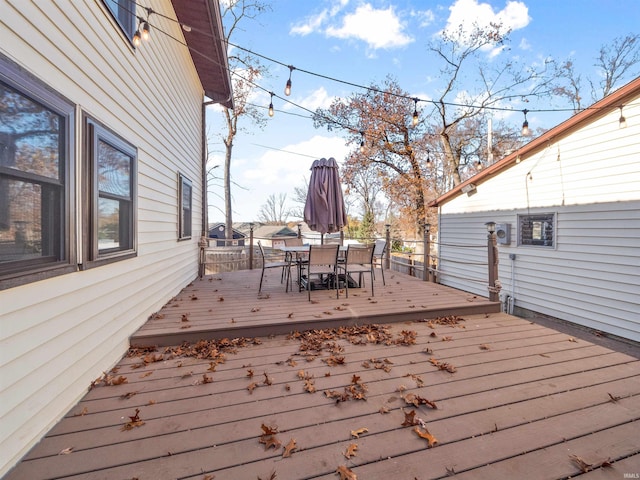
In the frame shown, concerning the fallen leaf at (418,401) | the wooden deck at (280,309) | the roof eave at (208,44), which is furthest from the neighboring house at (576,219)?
the roof eave at (208,44)

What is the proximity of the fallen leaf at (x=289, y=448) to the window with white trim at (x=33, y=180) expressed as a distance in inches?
62.5

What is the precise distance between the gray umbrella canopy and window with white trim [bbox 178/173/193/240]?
7.12 feet

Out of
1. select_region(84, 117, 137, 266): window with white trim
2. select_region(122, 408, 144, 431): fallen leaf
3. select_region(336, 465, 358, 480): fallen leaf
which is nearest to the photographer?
select_region(336, 465, 358, 480): fallen leaf

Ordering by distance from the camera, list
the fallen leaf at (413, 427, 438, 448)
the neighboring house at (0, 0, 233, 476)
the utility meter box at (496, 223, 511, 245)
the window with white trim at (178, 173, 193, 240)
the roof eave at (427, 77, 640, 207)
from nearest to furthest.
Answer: the neighboring house at (0, 0, 233, 476)
the fallen leaf at (413, 427, 438, 448)
the roof eave at (427, 77, 640, 207)
the window with white trim at (178, 173, 193, 240)
the utility meter box at (496, 223, 511, 245)

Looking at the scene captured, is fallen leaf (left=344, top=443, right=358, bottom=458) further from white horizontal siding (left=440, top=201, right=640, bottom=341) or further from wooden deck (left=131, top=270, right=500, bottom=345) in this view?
white horizontal siding (left=440, top=201, right=640, bottom=341)

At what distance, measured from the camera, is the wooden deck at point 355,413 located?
1.49 meters

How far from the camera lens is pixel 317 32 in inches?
382

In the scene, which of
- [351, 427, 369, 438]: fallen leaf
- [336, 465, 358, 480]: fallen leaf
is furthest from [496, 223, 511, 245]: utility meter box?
[336, 465, 358, 480]: fallen leaf

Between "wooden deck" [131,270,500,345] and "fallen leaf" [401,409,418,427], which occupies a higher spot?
"wooden deck" [131,270,500,345]

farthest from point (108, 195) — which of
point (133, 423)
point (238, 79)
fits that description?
point (238, 79)

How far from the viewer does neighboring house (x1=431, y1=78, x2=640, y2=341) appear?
4.78m

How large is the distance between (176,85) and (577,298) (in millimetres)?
8138

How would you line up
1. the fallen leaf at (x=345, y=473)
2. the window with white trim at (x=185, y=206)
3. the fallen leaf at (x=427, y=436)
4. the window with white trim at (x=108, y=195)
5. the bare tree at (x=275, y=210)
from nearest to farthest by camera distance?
the fallen leaf at (x=345, y=473) < the fallen leaf at (x=427, y=436) < the window with white trim at (x=108, y=195) < the window with white trim at (x=185, y=206) < the bare tree at (x=275, y=210)

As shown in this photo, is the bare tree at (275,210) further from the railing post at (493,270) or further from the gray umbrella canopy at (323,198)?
the railing post at (493,270)
